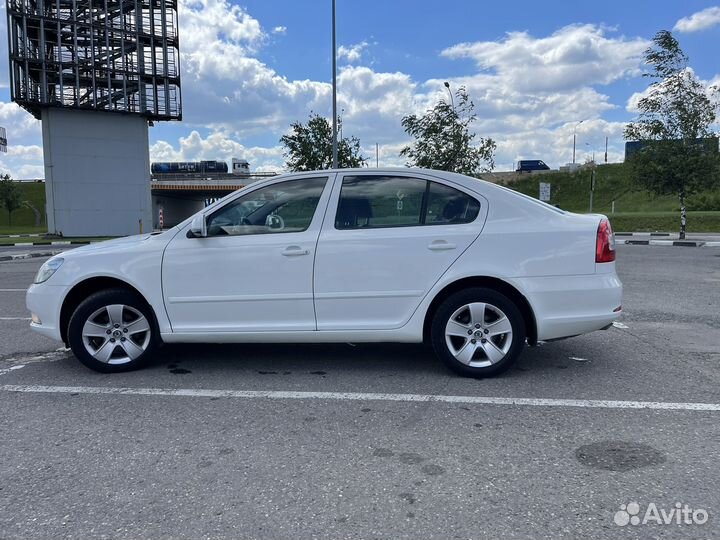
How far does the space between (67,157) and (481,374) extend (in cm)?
3657

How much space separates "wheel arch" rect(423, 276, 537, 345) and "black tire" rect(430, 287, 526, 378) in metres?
0.06

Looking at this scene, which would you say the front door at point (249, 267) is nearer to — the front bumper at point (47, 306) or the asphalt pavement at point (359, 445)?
the asphalt pavement at point (359, 445)

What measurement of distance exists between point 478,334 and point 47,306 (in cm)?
375

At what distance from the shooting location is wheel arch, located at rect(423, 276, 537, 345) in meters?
4.51

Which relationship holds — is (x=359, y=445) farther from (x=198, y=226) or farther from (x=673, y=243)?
(x=673, y=243)

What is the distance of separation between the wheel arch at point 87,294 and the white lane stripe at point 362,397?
592 millimetres

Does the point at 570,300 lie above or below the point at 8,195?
below

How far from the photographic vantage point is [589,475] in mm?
2939

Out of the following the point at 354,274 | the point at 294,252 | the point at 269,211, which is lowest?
the point at 354,274

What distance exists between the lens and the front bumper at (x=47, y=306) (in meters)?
4.77

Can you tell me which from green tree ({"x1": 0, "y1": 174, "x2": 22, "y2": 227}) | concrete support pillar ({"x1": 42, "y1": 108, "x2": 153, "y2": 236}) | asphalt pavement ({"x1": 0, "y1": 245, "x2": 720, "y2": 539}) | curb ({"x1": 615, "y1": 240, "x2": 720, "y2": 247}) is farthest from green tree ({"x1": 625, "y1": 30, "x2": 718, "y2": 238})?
green tree ({"x1": 0, "y1": 174, "x2": 22, "y2": 227})

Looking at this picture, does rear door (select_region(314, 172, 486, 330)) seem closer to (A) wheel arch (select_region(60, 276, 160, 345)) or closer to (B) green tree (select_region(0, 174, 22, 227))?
(A) wheel arch (select_region(60, 276, 160, 345))

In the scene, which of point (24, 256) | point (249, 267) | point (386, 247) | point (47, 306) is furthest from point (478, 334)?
point (24, 256)

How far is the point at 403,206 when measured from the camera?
182 inches
